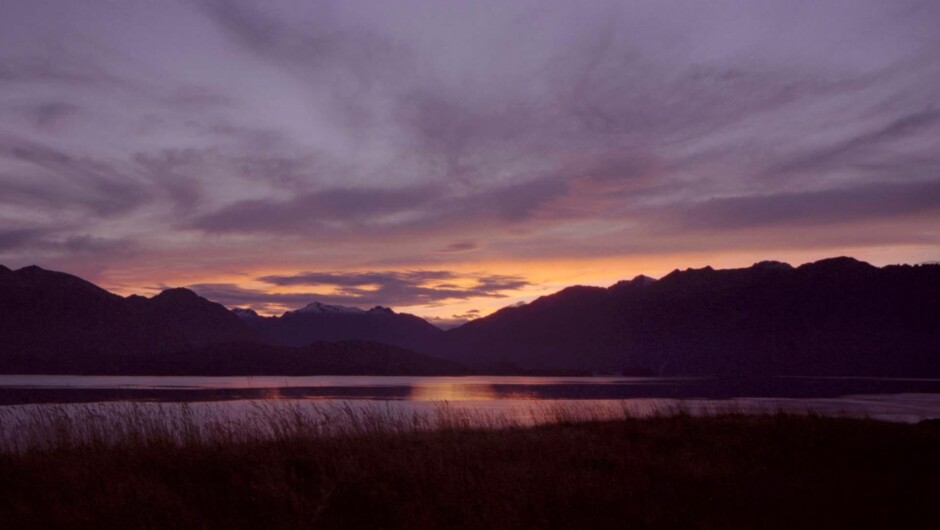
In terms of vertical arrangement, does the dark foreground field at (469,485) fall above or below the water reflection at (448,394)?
above

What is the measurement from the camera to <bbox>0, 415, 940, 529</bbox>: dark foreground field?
444 inches

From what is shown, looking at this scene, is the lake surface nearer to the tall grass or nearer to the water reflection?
the water reflection

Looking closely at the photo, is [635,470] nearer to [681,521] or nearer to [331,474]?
[681,521]

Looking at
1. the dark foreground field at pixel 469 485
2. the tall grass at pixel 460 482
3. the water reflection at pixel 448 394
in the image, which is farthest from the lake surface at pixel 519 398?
the dark foreground field at pixel 469 485

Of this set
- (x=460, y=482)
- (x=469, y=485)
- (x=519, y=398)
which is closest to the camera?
(x=469, y=485)

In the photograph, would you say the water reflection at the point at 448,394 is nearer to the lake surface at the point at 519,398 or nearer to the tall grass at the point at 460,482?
the lake surface at the point at 519,398

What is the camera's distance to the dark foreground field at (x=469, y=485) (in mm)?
11266

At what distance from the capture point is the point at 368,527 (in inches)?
426

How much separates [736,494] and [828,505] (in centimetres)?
158

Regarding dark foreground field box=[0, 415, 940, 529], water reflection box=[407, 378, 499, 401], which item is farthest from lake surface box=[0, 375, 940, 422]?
dark foreground field box=[0, 415, 940, 529]

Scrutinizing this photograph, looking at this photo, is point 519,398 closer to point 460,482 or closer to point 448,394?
point 448,394

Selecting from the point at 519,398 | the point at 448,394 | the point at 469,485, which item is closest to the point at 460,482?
the point at 469,485

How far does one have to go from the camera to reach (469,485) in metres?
13.1

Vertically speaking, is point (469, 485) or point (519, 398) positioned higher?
point (469, 485)
